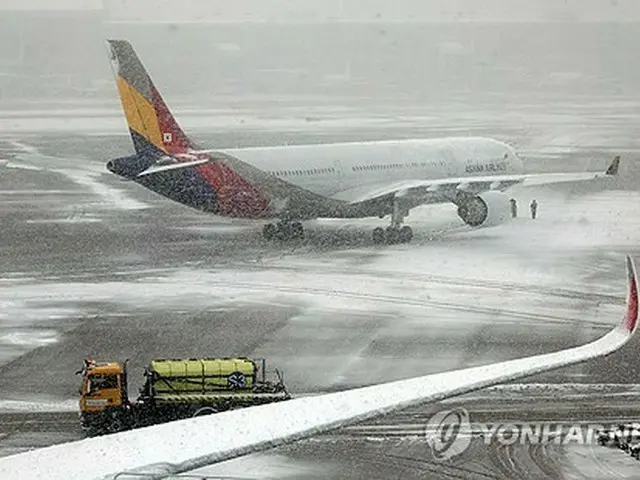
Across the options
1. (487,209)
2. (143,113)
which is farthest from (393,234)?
(143,113)

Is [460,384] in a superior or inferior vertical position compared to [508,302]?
superior

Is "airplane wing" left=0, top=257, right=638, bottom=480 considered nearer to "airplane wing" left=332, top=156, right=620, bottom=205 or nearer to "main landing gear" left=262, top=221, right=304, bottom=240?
"main landing gear" left=262, top=221, right=304, bottom=240

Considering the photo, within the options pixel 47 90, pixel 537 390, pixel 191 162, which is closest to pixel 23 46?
pixel 47 90

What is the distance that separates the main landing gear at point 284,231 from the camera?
32.8m

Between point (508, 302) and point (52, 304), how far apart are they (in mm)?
7928

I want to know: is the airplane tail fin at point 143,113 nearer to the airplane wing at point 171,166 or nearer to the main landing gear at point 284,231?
the airplane wing at point 171,166

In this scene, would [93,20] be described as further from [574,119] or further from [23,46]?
[574,119]

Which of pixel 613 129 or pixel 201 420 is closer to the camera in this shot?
pixel 201 420

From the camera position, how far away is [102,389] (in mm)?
15914

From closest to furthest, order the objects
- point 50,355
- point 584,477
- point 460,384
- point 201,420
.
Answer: point 201,420
point 460,384
point 584,477
point 50,355

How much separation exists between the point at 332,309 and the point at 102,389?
319 inches

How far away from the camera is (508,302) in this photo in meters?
24.4

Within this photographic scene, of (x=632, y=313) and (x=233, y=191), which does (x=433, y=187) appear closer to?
(x=233, y=191)

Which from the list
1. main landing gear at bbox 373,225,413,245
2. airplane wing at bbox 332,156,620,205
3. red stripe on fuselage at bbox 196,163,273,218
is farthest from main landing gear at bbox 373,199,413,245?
red stripe on fuselage at bbox 196,163,273,218
